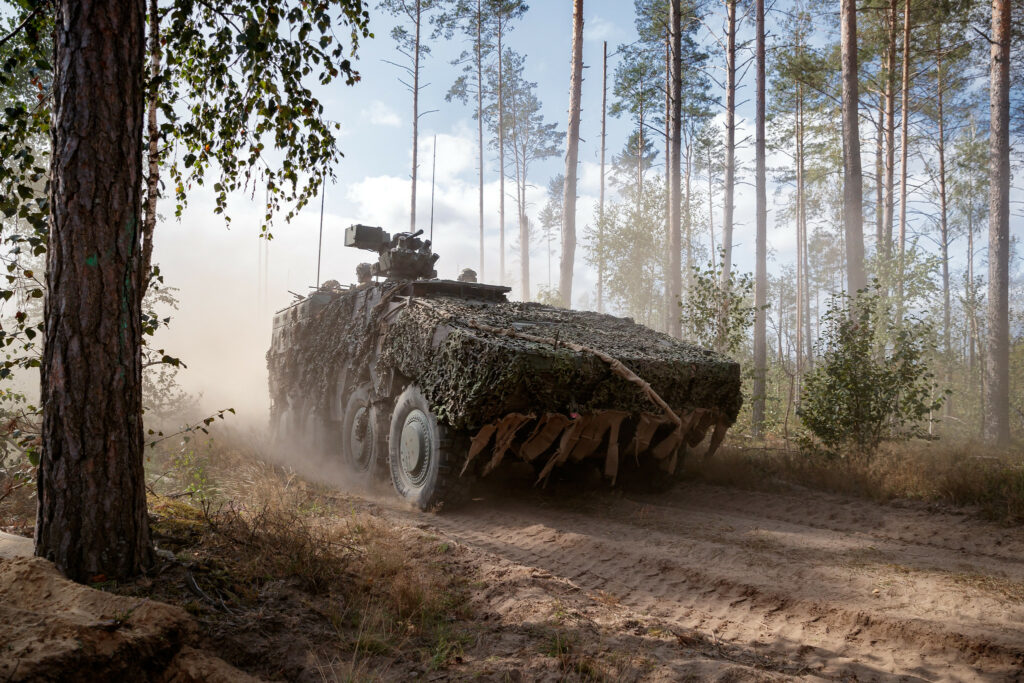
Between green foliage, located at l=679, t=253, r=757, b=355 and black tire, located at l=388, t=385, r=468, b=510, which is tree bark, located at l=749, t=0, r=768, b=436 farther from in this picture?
black tire, located at l=388, t=385, r=468, b=510

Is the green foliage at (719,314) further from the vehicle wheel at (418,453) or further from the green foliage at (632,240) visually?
the green foliage at (632,240)

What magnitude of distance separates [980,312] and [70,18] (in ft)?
87.0

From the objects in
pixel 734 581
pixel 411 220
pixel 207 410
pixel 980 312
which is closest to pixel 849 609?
pixel 734 581

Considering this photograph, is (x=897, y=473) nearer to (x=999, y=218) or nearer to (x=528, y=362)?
(x=528, y=362)

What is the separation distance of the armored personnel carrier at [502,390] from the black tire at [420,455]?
0.6 inches

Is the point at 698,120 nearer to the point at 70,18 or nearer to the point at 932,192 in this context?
the point at 932,192

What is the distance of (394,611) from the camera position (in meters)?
3.67

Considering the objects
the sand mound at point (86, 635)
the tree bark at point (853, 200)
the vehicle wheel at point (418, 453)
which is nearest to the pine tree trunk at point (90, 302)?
the sand mound at point (86, 635)

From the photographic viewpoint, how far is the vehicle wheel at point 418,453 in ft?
21.8

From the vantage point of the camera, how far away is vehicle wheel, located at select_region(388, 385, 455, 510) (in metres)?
6.63

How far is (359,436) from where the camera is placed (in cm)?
886

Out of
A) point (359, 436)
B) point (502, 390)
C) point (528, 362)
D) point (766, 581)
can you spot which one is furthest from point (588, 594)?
point (359, 436)

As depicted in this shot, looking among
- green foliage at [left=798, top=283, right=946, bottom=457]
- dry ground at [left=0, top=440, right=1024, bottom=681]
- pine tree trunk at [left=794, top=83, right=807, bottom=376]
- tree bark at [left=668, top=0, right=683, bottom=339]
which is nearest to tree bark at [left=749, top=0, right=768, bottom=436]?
tree bark at [left=668, top=0, right=683, bottom=339]

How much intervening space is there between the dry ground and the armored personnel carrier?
775mm
